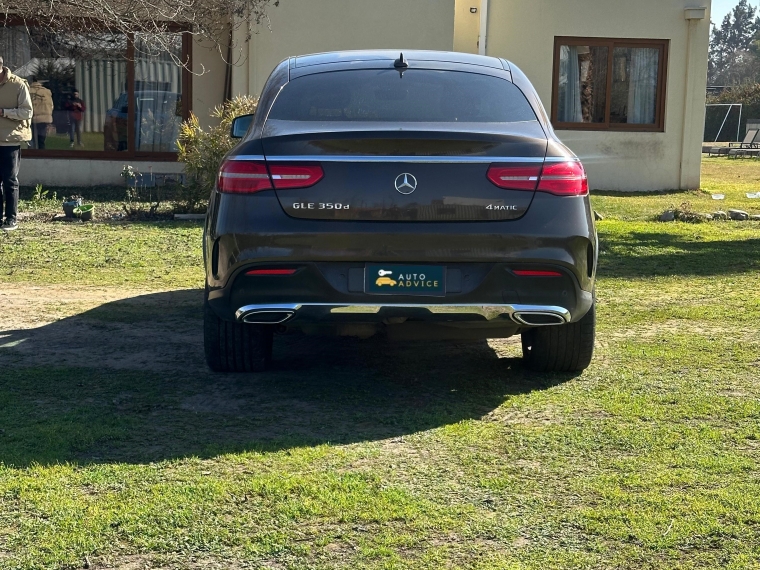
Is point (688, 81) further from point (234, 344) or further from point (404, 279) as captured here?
point (404, 279)

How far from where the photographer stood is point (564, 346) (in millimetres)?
5379

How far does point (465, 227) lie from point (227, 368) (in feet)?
5.16

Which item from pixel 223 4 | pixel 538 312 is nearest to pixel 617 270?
pixel 538 312

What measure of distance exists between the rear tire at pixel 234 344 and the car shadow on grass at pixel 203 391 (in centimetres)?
7

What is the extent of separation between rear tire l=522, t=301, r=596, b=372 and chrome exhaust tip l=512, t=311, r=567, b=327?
17.5 inches

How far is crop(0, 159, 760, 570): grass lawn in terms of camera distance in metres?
3.29

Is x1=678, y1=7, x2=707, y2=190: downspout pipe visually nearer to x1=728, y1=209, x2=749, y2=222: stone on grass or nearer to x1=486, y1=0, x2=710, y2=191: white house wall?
x1=486, y1=0, x2=710, y2=191: white house wall

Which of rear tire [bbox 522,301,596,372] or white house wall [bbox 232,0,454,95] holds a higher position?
white house wall [bbox 232,0,454,95]

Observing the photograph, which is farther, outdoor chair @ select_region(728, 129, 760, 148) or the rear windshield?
outdoor chair @ select_region(728, 129, 760, 148)

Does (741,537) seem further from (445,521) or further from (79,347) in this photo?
(79,347)

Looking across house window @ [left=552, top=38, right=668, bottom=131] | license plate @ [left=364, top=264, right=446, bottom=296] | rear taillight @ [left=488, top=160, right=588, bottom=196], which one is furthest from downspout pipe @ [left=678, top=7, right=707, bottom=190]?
license plate @ [left=364, top=264, right=446, bottom=296]

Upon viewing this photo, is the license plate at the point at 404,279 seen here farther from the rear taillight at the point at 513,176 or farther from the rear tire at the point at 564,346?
the rear tire at the point at 564,346

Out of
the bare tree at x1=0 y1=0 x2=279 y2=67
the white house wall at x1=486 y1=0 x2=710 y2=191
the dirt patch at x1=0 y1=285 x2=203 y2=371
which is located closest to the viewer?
the dirt patch at x1=0 y1=285 x2=203 y2=371

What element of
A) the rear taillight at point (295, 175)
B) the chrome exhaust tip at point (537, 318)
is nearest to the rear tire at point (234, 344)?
the rear taillight at point (295, 175)
